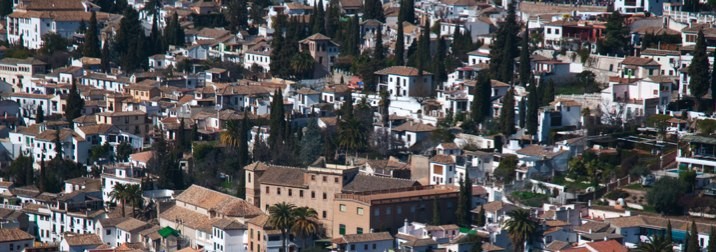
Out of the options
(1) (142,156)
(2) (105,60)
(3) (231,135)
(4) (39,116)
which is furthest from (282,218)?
(2) (105,60)

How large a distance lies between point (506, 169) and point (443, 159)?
92.5 inches

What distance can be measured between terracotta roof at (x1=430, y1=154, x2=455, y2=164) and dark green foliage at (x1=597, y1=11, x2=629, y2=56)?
12.3 metres

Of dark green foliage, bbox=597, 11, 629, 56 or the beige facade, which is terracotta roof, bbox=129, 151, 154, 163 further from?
dark green foliage, bbox=597, 11, 629, 56

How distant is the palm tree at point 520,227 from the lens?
64812 millimetres

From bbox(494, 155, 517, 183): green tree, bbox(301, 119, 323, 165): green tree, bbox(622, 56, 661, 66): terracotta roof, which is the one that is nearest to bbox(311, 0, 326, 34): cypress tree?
bbox(301, 119, 323, 165): green tree

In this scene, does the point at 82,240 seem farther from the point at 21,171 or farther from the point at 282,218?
the point at 21,171

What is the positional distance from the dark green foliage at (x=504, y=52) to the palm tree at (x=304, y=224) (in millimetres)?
14390

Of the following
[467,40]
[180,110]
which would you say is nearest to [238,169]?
[180,110]

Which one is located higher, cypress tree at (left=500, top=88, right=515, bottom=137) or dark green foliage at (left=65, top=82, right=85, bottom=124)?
cypress tree at (left=500, top=88, right=515, bottom=137)

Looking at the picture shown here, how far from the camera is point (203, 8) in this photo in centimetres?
10381

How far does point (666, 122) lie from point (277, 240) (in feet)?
50.1

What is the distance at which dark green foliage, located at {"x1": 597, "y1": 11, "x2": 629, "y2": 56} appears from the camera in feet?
268

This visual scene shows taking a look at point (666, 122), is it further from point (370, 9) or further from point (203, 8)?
point (203, 8)

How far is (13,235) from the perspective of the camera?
74062mm
